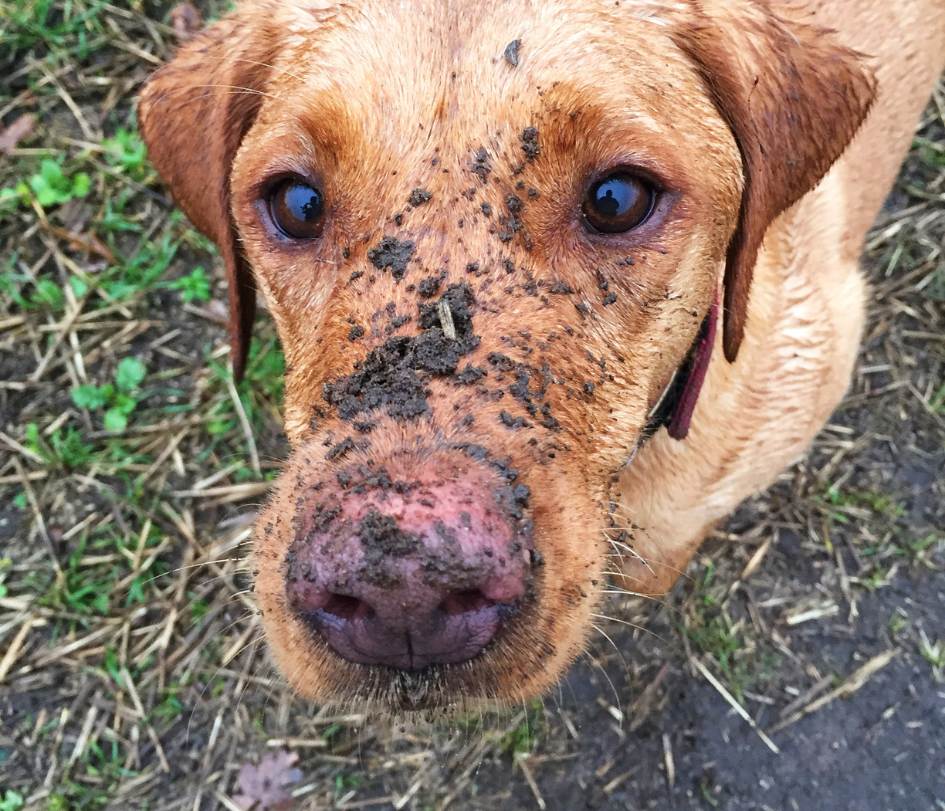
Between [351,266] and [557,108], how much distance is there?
56 centimetres

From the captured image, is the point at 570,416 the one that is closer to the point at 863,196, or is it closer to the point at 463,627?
the point at 463,627

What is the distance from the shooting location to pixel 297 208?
1934mm

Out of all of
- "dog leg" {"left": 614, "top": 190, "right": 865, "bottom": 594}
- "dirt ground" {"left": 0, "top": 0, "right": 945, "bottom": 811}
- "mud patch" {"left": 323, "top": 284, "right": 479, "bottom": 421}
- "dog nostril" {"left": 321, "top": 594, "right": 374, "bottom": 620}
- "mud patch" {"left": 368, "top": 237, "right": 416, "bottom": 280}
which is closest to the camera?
"dog nostril" {"left": 321, "top": 594, "right": 374, "bottom": 620}

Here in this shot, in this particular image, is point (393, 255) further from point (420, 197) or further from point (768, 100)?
point (768, 100)

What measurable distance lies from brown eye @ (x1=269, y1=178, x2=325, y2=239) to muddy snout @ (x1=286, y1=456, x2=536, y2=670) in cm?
78

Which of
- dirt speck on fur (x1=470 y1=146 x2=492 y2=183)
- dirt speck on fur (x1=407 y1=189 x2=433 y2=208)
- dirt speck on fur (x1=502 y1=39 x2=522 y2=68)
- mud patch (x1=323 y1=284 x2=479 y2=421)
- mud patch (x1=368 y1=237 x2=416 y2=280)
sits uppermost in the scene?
dirt speck on fur (x1=502 y1=39 x2=522 y2=68)

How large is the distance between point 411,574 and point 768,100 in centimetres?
160

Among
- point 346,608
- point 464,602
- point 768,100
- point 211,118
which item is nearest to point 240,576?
point 211,118

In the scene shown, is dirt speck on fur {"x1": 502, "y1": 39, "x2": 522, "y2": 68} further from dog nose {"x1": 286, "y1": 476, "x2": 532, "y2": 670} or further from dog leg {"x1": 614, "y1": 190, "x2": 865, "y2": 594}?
dog leg {"x1": 614, "y1": 190, "x2": 865, "y2": 594}

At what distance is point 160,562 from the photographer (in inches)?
144

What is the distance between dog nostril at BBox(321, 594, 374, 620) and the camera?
4.53 ft

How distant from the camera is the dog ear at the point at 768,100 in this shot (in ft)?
6.71

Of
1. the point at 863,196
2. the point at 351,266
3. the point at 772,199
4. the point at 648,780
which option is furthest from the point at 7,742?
the point at 863,196

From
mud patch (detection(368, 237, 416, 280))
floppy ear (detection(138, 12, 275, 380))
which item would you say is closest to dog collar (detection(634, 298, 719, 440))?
mud patch (detection(368, 237, 416, 280))
